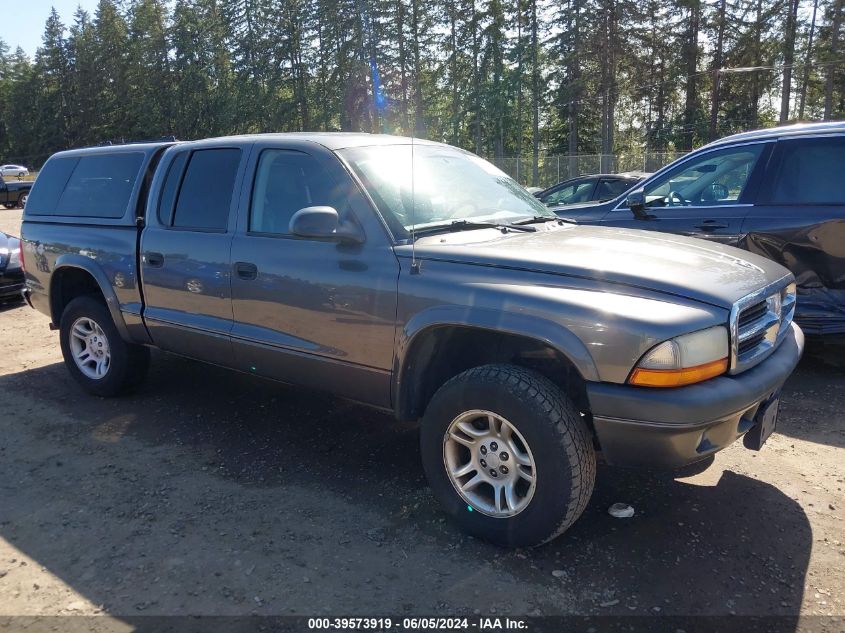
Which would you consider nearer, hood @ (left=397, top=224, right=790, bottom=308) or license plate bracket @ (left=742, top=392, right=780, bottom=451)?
hood @ (left=397, top=224, right=790, bottom=308)

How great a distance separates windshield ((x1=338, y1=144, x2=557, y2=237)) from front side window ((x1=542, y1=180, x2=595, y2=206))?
8520 mm

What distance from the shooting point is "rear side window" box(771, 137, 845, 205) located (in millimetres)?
5121

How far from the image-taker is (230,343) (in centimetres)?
420

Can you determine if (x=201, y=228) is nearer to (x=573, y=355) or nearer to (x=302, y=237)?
(x=302, y=237)

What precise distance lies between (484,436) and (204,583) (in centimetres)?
139

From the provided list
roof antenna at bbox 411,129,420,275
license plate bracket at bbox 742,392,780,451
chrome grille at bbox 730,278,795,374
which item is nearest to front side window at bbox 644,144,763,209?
chrome grille at bbox 730,278,795,374

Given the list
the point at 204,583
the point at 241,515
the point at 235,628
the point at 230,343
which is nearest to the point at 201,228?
the point at 230,343

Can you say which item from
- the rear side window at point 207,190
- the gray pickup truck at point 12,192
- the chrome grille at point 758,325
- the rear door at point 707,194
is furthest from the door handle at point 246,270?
the gray pickup truck at point 12,192

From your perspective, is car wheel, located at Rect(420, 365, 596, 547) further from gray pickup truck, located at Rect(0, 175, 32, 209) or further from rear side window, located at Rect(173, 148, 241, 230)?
gray pickup truck, located at Rect(0, 175, 32, 209)

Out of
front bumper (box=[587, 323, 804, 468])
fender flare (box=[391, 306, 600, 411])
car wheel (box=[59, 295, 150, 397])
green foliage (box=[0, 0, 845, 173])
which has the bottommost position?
car wheel (box=[59, 295, 150, 397])

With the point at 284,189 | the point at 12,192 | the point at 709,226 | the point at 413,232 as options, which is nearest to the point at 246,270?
the point at 284,189

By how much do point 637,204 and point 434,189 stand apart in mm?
2650

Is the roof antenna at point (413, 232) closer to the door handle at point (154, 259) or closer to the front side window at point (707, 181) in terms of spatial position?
the door handle at point (154, 259)

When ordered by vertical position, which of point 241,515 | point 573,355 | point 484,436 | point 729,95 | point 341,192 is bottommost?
point 241,515
